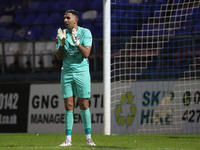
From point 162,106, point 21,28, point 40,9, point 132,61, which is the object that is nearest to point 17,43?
point 21,28

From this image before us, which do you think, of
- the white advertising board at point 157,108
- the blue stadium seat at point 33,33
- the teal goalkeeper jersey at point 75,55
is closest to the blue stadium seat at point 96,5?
the blue stadium seat at point 33,33

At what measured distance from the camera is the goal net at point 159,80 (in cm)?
975

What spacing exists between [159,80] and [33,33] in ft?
16.0

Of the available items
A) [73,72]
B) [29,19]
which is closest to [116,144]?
[73,72]

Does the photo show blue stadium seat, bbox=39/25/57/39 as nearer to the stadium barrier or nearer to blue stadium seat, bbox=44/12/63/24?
blue stadium seat, bbox=44/12/63/24

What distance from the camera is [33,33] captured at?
13.3 m

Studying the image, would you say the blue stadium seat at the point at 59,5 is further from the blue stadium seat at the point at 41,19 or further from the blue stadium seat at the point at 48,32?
the blue stadium seat at the point at 48,32

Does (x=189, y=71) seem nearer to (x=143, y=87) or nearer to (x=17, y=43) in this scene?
(x=143, y=87)

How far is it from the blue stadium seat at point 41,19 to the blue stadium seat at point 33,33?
30 cm

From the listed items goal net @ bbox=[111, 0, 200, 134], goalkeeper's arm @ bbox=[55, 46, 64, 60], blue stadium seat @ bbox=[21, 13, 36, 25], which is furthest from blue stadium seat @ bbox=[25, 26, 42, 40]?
goalkeeper's arm @ bbox=[55, 46, 64, 60]

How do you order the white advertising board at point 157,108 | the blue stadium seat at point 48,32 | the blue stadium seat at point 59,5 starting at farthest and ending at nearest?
the blue stadium seat at point 59,5 → the blue stadium seat at point 48,32 → the white advertising board at point 157,108

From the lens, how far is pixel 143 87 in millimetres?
9977

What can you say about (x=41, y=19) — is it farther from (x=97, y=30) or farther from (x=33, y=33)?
(x=97, y=30)

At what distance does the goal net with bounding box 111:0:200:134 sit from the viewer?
9.75 metres
